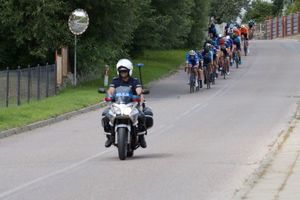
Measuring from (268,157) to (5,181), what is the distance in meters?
4.64

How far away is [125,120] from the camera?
14203mm

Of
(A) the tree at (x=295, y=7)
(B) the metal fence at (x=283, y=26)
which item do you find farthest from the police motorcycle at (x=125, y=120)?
(A) the tree at (x=295, y=7)

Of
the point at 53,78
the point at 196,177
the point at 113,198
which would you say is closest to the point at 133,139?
the point at 196,177

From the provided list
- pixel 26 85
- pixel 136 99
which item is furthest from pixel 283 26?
pixel 136 99

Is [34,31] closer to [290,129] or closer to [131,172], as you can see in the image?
[290,129]

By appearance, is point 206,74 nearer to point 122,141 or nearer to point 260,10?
point 122,141

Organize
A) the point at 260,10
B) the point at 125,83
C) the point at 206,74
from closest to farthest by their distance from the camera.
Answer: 1. the point at 125,83
2. the point at 206,74
3. the point at 260,10

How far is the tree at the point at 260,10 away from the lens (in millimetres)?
110438

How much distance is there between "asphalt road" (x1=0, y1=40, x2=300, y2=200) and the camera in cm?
1115

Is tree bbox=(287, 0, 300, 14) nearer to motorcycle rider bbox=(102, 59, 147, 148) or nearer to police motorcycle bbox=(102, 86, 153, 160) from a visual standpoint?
motorcycle rider bbox=(102, 59, 147, 148)

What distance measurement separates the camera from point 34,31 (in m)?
32.7

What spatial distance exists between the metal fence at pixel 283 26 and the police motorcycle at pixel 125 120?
73849 mm

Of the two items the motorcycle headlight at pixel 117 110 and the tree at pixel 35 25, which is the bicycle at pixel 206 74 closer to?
the tree at pixel 35 25

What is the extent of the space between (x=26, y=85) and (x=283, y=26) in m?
63.6
